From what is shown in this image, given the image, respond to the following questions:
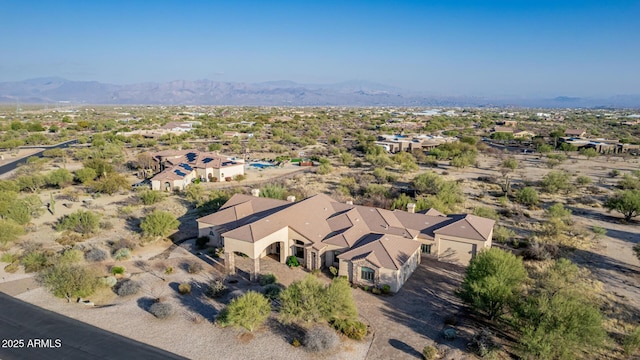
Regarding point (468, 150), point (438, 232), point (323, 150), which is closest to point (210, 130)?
→ point (323, 150)

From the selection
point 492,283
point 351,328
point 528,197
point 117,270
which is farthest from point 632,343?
point 117,270

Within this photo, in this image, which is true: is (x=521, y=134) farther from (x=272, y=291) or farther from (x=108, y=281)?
(x=108, y=281)

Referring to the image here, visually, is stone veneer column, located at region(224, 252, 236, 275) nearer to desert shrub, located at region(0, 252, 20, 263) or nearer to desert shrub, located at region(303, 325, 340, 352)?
desert shrub, located at region(303, 325, 340, 352)

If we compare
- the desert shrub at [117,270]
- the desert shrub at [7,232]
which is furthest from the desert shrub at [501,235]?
the desert shrub at [7,232]

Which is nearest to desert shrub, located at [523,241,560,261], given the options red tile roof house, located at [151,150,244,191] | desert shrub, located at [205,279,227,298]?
desert shrub, located at [205,279,227,298]

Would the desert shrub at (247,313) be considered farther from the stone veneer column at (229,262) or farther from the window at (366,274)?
the window at (366,274)

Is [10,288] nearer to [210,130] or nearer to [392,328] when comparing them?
[392,328]
